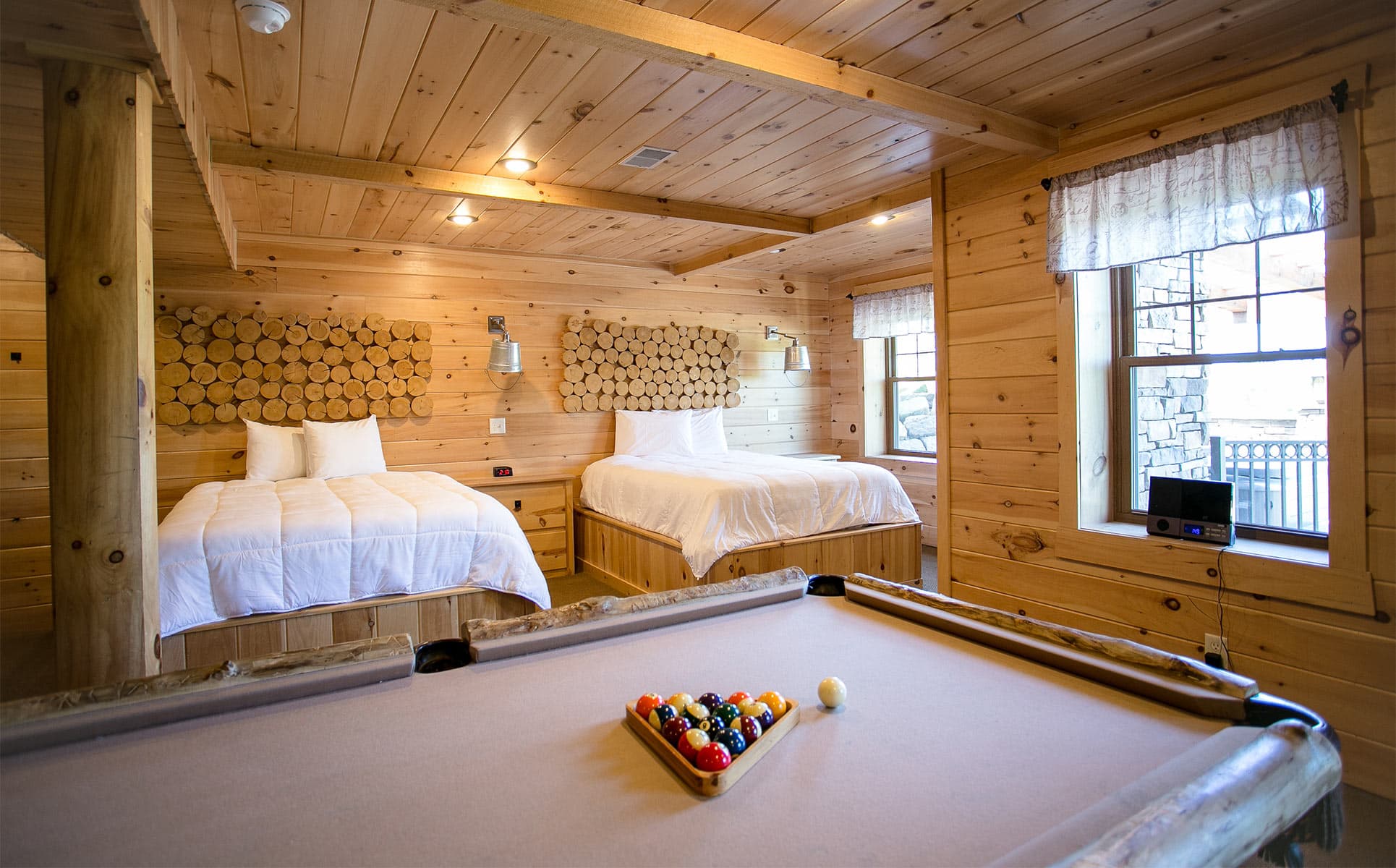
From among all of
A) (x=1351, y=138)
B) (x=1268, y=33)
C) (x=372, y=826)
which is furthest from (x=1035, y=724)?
(x=1268, y=33)

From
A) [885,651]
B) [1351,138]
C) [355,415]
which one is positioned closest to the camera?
[885,651]

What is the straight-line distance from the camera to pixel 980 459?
9.76 feet

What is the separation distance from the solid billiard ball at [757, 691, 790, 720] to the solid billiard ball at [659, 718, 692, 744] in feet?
0.49

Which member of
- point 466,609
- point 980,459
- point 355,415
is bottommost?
point 466,609

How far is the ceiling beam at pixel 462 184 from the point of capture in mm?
2764

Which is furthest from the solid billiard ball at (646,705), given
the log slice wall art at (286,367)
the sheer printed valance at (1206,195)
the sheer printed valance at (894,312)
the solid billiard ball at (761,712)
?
the sheer printed valance at (894,312)

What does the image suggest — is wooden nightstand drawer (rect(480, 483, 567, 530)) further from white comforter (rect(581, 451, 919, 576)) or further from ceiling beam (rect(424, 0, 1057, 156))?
ceiling beam (rect(424, 0, 1057, 156))

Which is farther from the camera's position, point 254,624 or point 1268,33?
point 254,624

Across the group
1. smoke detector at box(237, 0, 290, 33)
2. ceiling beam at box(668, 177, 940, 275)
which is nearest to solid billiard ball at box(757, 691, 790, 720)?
smoke detector at box(237, 0, 290, 33)

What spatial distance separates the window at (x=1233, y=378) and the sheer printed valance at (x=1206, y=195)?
210 mm

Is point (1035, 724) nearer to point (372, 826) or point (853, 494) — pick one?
point (372, 826)

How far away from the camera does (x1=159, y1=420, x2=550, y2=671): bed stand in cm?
254

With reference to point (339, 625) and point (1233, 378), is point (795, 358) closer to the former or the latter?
point (1233, 378)

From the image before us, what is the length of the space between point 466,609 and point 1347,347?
10.1ft
